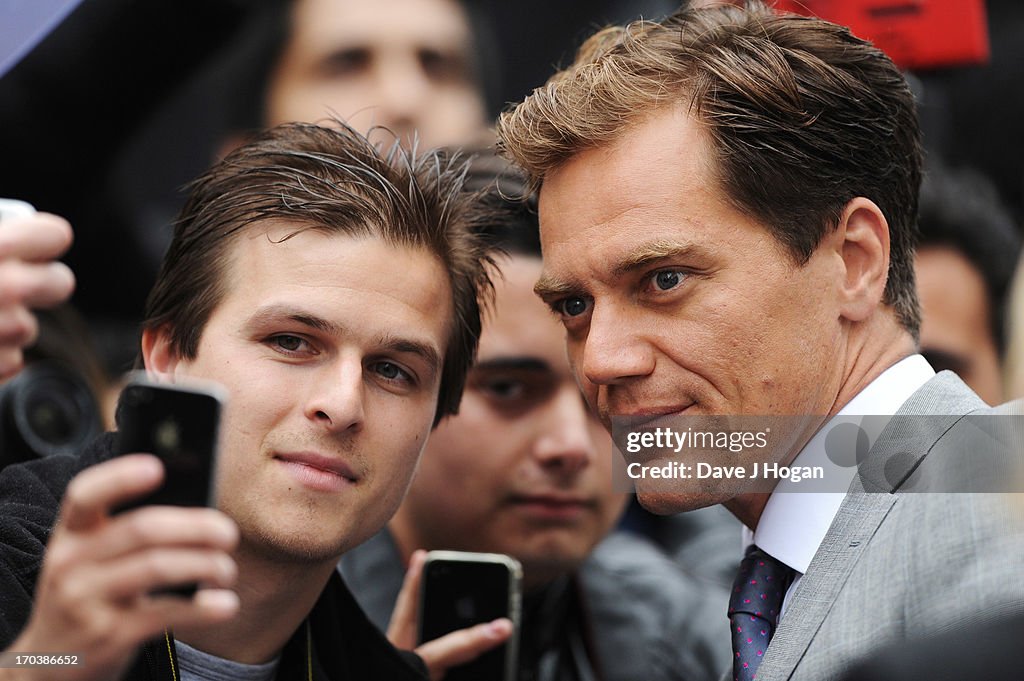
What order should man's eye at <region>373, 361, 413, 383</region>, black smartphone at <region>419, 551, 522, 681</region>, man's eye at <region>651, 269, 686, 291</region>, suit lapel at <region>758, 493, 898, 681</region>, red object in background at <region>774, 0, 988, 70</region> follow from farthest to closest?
red object in background at <region>774, 0, 988, 70</region> → black smartphone at <region>419, 551, 522, 681</region> → man's eye at <region>373, 361, 413, 383</region> → man's eye at <region>651, 269, 686, 291</region> → suit lapel at <region>758, 493, 898, 681</region>

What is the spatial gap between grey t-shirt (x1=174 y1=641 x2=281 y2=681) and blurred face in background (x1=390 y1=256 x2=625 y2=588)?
1.22 m

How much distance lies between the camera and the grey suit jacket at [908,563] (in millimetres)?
2018

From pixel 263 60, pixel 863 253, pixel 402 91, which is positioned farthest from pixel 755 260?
pixel 263 60

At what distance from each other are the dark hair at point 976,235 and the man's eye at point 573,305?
232 centimetres

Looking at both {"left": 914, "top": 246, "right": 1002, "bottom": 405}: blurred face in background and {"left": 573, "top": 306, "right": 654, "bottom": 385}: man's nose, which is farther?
{"left": 914, "top": 246, "right": 1002, "bottom": 405}: blurred face in background

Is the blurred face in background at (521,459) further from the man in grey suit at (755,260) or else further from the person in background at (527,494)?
the man in grey suit at (755,260)

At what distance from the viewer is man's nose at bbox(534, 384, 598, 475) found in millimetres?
3916

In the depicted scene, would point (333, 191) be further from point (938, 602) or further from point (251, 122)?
point (251, 122)

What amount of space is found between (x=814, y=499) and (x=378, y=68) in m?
3.18

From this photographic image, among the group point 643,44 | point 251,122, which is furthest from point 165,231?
point 643,44

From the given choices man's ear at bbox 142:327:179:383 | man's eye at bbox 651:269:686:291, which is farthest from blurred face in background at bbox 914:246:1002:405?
man's ear at bbox 142:327:179:383

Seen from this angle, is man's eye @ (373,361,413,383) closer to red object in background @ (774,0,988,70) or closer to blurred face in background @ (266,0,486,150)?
blurred face in background @ (266,0,486,150)

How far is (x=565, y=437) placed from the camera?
12.9 ft

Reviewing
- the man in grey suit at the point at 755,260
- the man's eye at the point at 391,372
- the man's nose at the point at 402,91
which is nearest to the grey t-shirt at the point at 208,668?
the man's eye at the point at 391,372
